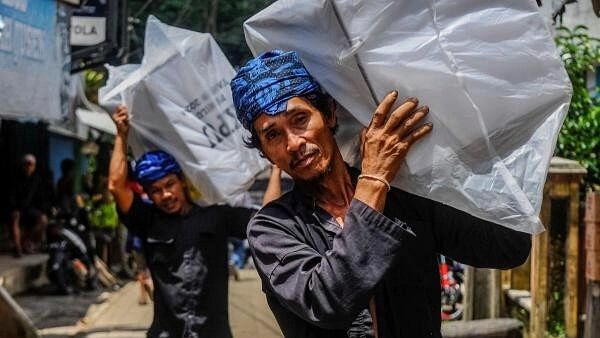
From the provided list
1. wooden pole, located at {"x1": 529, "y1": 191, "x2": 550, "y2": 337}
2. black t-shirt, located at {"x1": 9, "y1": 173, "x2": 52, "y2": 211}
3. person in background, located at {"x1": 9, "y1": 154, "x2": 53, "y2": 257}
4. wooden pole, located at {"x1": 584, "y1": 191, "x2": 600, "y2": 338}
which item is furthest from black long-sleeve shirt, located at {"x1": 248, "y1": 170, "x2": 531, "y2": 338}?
black t-shirt, located at {"x1": 9, "y1": 173, "x2": 52, "y2": 211}

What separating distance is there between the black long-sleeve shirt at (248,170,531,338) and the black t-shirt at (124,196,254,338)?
5.76 ft

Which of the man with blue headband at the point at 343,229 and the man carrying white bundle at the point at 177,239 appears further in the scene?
the man carrying white bundle at the point at 177,239

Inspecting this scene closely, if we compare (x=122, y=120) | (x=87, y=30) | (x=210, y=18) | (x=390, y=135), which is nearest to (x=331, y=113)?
(x=390, y=135)

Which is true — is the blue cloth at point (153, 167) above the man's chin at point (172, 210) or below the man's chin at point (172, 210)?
above

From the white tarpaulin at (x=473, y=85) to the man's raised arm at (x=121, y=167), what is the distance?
227 cm

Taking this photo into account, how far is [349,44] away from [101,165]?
1719 cm

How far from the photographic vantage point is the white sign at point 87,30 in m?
9.62

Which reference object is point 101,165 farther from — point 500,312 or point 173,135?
point 173,135

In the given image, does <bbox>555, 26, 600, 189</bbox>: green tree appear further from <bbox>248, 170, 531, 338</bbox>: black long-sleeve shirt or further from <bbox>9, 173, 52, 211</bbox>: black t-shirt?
<bbox>9, 173, 52, 211</bbox>: black t-shirt

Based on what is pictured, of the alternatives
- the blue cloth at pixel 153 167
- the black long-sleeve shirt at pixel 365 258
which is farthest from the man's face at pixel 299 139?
the blue cloth at pixel 153 167

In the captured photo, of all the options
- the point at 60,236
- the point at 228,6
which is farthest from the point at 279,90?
the point at 228,6

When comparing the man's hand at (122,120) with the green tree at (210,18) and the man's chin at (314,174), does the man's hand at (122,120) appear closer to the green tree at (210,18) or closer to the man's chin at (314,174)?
the man's chin at (314,174)

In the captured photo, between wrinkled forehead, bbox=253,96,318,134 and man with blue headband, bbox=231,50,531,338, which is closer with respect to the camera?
man with blue headband, bbox=231,50,531,338

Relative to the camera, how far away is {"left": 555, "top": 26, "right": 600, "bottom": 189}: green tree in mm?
5672
